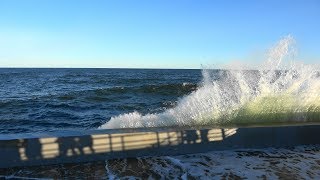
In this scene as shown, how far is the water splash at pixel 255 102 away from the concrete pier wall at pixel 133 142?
3.10 feet

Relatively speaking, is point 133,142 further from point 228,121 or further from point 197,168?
point 228,121

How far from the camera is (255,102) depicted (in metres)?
8.72

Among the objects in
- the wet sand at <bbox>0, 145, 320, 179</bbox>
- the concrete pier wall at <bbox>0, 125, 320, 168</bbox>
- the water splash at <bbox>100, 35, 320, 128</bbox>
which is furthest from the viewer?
the water splash at <bbox>100, 35, 320, 128</bbox>

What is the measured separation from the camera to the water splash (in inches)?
324

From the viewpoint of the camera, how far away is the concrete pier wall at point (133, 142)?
5.44 m

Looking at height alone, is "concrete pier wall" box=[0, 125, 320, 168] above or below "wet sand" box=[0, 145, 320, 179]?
above

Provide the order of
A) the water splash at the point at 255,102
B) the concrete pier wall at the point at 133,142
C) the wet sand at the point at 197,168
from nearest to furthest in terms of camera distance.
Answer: the wet sand at the point at 197,168
the concrete pier wall at the point at 133,142
the water splash at the point at 255,102

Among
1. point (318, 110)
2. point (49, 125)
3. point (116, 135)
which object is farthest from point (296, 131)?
point (49, 125)

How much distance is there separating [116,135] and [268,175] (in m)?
2.40

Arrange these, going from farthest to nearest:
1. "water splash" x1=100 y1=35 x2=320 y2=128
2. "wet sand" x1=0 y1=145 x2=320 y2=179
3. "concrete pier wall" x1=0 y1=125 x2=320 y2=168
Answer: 1. "water splash" x1=100 y1=35 x2=320 y2=128
2. "concrete pier wall" x1=0 y1=125 x2=320 y2=168
3. "wet sand" x1=0 y1=145 x2=320 y2=179

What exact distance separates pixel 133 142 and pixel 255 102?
3866 millimetres

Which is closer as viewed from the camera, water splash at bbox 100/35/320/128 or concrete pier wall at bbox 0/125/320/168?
concrete pier wall at bbox 0/125/320/168

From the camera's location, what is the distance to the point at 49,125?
13141 millimetres

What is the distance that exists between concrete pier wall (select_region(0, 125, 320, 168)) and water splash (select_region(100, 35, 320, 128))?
0.95 meters
